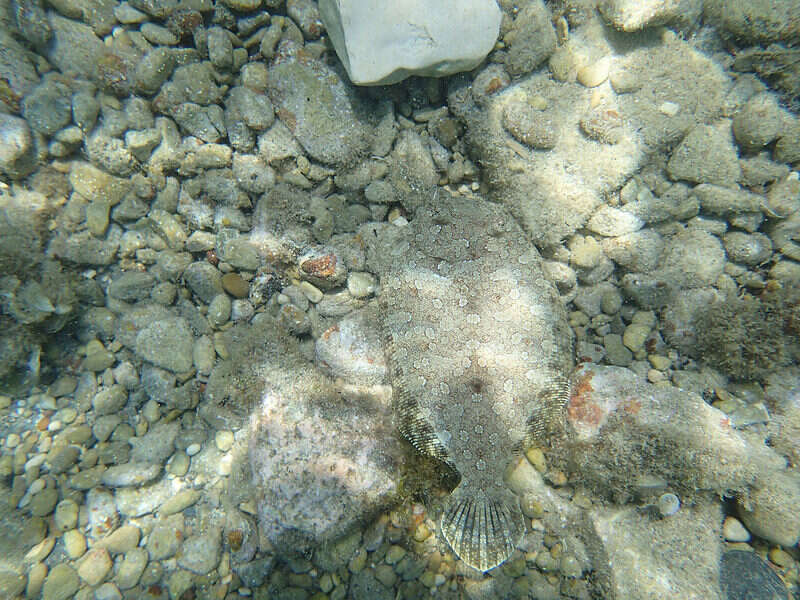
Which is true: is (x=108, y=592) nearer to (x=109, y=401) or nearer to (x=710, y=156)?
(x=109, y=401)

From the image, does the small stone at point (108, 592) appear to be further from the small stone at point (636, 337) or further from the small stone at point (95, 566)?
the small stone at point (636, 337)

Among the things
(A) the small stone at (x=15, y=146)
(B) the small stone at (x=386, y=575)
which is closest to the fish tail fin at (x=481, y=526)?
(B) the small stone at (x=386, y=575)

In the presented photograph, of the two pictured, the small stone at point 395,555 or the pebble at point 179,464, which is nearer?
the small stone at point 395,555

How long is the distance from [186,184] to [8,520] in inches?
141

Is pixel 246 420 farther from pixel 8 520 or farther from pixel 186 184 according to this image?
pixel 186 184

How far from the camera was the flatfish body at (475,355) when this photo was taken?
3.24 m

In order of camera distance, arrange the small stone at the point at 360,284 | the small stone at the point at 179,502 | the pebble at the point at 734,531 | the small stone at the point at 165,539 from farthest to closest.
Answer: the small stone at the point at 360,284 < the small stone at the point at 179,502 < the small stone at the point at 165,539 < the pebble at the point at 734,531

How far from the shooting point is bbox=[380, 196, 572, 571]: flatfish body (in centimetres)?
324

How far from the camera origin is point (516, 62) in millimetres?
3926

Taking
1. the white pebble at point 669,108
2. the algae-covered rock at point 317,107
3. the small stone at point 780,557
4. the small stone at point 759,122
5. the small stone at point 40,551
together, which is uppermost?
the algae-covered rock at point 317,107

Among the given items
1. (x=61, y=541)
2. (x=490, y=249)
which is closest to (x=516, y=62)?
(x=490, y=249)

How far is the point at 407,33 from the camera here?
141 inches

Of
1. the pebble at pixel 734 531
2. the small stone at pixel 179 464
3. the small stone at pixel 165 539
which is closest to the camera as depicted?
the pebble at pixel 734 531

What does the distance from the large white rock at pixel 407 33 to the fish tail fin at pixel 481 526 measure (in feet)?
12.9
